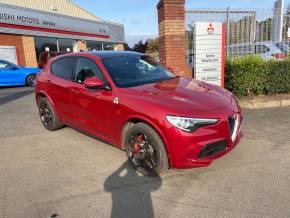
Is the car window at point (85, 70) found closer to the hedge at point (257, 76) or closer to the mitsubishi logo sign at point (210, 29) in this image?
the mitsubishi logo sign at point (210, 29)

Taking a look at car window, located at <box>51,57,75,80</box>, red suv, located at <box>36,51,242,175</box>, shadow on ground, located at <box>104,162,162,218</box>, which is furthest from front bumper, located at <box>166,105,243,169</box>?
car window, located at <box>51,57,75,80</box>

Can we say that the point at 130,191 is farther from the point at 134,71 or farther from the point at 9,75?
A: the point at 9,75

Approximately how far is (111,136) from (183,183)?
1.32 metres

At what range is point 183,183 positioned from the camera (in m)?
3.45

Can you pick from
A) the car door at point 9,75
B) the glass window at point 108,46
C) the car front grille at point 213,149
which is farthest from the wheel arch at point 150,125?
the glass window at point 108,46

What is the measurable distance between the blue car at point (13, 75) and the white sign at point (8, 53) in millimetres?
6183

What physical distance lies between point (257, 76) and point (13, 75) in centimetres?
1130

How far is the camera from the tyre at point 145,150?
11.2 ft

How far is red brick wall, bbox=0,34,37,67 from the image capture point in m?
19.2

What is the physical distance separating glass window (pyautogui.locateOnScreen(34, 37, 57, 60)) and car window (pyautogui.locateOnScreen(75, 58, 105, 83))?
18364 millimetres

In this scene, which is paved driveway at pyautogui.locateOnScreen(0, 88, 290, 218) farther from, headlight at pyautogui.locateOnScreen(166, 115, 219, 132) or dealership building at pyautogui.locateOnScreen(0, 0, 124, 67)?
dealership building at pyautogui.locateOnScreen(0, 0, 124, 67)

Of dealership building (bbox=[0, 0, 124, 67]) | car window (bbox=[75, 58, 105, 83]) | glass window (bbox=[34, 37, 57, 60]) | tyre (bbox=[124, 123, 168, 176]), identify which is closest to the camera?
tyre (bbox=[124, 123, 168, 176])

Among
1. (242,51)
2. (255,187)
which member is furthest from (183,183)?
(242,51)

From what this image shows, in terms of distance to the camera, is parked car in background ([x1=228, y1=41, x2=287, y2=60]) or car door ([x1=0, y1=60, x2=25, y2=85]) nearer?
parked car in background ([x1=228, y1=41, x2=287, y2=60])
